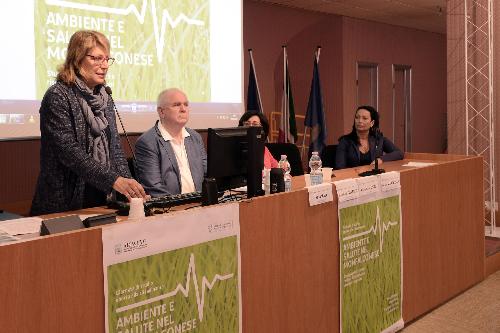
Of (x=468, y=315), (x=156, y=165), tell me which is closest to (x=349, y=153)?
(x=468, y=315)

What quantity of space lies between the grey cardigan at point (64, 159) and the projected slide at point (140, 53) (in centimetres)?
105

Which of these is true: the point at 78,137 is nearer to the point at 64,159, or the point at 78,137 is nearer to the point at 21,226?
the point at 64,159

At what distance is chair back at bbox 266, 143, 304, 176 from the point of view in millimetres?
4184

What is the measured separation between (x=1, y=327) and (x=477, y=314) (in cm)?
264

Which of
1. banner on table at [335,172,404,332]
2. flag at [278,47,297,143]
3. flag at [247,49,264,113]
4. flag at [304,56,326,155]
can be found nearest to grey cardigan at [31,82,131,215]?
banner on table at [335,172,404,332]

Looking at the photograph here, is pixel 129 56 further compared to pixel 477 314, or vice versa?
pixel 129 56

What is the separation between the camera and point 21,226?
1.74m

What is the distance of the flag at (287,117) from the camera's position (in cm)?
671

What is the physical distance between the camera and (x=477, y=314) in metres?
3.13

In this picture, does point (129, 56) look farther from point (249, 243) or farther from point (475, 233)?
point (475, 233)

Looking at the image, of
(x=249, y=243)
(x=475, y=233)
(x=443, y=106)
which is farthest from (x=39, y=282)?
(x=443, y=106)

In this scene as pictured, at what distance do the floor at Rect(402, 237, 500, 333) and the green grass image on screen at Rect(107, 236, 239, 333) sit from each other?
1392 mm

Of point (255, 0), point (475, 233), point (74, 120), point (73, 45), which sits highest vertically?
point (255, 0)

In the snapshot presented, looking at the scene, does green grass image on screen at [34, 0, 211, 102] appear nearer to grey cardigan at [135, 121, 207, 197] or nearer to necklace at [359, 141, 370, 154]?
grey cardigan at [135, 121, 207, 197]
